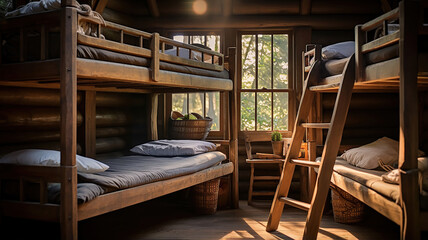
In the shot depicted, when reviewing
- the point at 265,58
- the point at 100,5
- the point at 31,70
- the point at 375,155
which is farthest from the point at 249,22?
the point at 31,70

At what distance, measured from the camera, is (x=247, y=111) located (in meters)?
7.43

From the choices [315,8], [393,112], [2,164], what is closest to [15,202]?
[2,164]

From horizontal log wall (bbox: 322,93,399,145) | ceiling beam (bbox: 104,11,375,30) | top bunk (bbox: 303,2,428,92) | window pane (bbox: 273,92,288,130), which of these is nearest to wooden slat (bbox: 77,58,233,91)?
top bunk (bbox: 303,2,428,92)

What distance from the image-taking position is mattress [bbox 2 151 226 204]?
3730 millimetres

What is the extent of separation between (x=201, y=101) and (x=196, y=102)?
9 cm

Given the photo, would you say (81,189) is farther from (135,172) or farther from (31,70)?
(31,70)

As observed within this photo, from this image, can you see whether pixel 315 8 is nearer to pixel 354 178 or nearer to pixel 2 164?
pixel 354 178

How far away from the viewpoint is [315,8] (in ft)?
23.3

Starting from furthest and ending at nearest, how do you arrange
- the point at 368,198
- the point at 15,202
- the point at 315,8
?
the point at 315,8, the point at 368,198, the point at 15,202

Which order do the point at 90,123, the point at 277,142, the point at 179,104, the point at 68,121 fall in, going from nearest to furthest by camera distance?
→ the point at 68,121 < the point at 90,123 < the point at 277,142 < the point at 179,104

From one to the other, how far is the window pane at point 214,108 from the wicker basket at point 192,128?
63cm

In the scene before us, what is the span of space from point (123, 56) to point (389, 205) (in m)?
2.72

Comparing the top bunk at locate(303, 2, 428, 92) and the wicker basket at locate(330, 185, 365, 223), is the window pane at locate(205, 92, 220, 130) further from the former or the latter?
the top bunk at locate(303, 2, 428, 92)

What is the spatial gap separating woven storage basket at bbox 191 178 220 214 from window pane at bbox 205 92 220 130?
1564 mm
